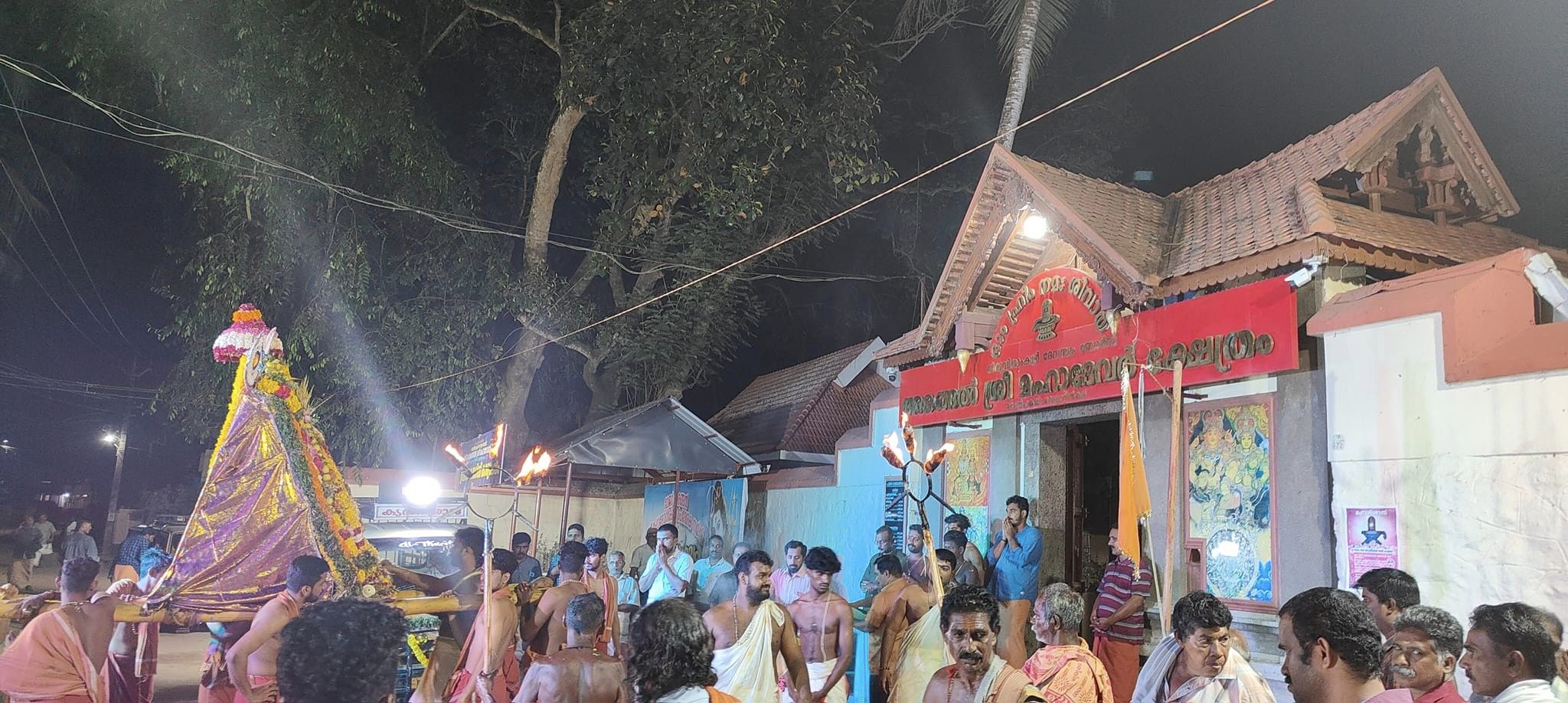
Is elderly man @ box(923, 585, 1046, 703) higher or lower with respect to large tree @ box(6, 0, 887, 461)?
lower

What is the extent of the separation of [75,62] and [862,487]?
43.4ft

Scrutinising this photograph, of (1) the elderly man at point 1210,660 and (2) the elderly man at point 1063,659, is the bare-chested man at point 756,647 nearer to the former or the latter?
(2) the elderly man at point 1063,659

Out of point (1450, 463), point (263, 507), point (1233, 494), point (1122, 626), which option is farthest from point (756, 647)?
point (1450, 463)

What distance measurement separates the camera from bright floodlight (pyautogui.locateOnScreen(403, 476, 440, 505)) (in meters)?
17.0

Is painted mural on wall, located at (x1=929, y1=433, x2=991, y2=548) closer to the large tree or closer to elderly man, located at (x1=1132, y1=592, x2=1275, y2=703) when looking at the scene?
the large tree

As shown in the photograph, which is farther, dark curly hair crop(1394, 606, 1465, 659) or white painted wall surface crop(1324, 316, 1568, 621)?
white painted wall surface crop(1324, 316, 1568, 621)

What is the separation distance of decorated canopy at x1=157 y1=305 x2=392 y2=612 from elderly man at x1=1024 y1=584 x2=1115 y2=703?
16.0ft

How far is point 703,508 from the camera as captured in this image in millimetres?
18609

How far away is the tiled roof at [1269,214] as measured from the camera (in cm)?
841

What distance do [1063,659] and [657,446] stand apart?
10207 millimetres

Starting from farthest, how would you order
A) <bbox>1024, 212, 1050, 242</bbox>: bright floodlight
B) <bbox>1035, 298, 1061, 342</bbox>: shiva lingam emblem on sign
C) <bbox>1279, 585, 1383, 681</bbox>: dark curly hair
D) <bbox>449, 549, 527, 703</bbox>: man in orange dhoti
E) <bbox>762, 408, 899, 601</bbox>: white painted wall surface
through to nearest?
<bbox>762, 408, 899, 601</bbox>: white painted wall surface, <bbox>1024, 212, 1050, 242</bbox>: bright floodlight, <bbox>1035, 298, 1061, 342</bbox>: shiva lingam emblem on sign, <bbox>449, 549, 527, 703</bbox>: man in orange dhoti, <bbox>1279, 585, 1383, 681</bbox>: dark curly hair

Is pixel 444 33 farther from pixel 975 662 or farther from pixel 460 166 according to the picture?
pixel 975 662

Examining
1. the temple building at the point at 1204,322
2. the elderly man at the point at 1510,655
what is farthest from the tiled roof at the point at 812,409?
the elderly man at the point at 1510,655

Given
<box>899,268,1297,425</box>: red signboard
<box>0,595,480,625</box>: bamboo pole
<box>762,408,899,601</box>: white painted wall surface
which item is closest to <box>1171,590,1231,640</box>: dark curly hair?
<box>899,268,1297,425</box>: red signboard
